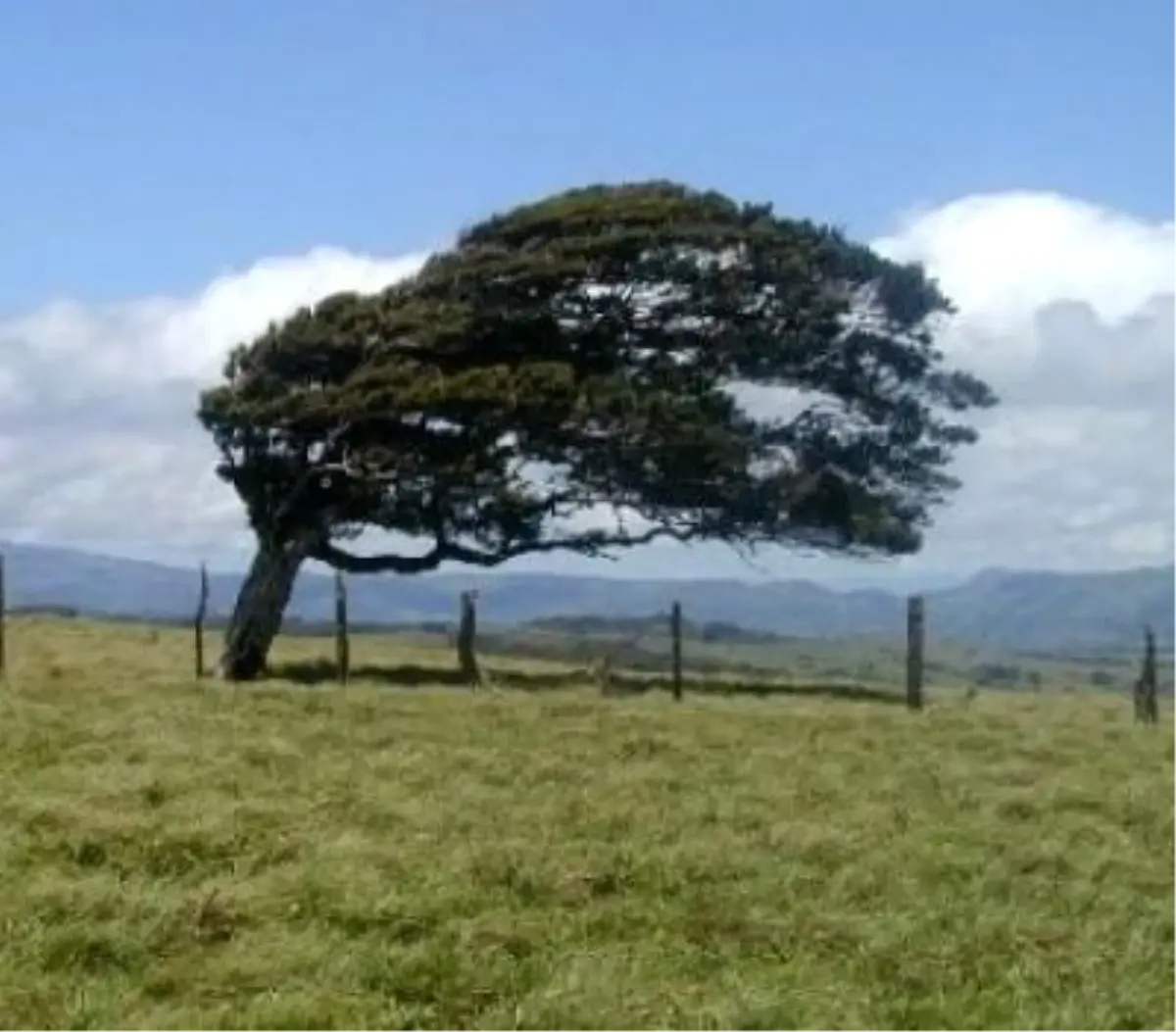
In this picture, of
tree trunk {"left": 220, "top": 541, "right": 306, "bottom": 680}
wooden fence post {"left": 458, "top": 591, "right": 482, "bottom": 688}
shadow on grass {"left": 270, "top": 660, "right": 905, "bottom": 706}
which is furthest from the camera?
tree trunk {"left": 220, "top": 541, "right": 306, "bottom": 680}

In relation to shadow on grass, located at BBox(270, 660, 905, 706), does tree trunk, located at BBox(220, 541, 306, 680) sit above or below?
above

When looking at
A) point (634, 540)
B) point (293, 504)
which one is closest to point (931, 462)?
point (634, 540)

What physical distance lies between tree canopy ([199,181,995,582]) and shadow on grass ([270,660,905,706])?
9.54 ft

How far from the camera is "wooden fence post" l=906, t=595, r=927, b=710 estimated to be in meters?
30.2

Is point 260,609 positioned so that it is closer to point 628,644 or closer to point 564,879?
point 628,644

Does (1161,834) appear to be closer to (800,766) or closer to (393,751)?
(800,766)

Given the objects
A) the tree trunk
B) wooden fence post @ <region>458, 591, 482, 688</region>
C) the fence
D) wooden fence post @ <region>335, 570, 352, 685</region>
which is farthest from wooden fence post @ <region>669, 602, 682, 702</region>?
the tree trunk

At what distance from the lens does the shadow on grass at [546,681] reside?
1331 inches

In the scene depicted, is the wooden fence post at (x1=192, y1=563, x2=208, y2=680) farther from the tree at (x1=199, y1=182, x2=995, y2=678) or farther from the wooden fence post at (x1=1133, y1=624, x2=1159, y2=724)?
the wooden fence post at (x1=1133, y1=624, x2=1159, y2=724)

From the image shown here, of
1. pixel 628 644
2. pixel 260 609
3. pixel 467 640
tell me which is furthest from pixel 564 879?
pixel 628 644

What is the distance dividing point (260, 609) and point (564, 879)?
26381mm

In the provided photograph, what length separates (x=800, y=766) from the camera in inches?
734

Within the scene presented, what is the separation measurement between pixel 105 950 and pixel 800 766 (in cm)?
981

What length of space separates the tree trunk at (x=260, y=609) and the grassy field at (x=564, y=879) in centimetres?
1554
